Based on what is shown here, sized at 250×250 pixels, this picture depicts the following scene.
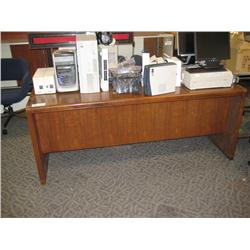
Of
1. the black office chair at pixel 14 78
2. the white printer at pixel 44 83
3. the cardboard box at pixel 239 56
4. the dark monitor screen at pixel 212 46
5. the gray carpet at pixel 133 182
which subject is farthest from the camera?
the cardboard box at pixel 239 56

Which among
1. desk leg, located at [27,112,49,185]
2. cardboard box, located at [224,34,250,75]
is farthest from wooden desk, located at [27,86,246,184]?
cardboard box, located at [224,34,250,75]

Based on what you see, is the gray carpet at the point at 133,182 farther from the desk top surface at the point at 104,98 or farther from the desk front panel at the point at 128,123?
the desk top surface at the point at 104,98

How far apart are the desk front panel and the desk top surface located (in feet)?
0.23

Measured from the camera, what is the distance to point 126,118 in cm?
201

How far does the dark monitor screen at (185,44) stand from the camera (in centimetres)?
209

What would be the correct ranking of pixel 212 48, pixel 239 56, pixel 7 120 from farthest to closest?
pixel 239 56, pixel 7 120, pixel 212 48

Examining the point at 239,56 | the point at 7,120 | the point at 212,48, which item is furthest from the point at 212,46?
the point at 7,120

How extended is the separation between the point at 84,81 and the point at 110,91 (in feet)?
0.79

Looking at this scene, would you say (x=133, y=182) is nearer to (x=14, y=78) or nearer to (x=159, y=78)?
(x=159, y=78)

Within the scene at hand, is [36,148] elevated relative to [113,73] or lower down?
lower down

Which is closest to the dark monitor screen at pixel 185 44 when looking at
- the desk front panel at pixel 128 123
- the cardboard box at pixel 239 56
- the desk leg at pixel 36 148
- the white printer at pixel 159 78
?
the white printer at pixel 159 78

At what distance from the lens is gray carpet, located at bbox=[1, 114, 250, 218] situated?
175cm

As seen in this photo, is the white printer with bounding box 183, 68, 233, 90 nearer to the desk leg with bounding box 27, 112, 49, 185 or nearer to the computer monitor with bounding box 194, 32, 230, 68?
the computer monitor with bounding box 194, 32, 230, 68

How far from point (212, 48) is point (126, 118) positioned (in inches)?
39.4
